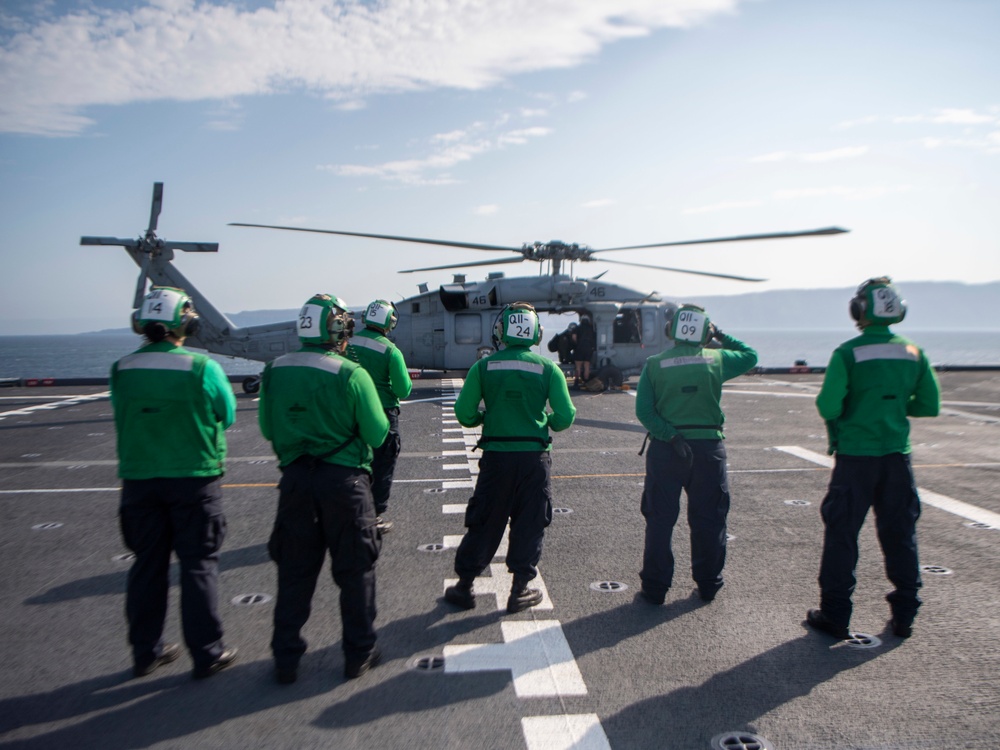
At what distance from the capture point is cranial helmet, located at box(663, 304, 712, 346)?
5.18m

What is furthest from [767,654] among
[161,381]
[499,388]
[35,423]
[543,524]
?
[35,423]

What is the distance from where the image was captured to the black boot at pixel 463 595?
16.3 ft

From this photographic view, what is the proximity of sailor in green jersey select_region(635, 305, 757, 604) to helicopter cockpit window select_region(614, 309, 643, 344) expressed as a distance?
15420mm

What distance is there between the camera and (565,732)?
3.40 meters

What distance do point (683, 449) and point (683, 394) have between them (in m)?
0.43

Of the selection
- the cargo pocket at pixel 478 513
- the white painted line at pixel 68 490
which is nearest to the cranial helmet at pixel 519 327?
the cargo pocket at pixel 478 513

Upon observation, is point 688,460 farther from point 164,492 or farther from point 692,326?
point 164,492

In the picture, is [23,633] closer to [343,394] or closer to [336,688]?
[336,688]

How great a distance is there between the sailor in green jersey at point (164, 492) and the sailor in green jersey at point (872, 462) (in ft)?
12.8

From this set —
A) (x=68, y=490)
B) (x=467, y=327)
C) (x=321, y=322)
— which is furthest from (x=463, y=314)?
(x=321, y=322)

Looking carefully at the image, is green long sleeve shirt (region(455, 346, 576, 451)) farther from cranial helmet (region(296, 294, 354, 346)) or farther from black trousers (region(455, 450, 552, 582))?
cranial helmet (region(296, 294, 354, 346))

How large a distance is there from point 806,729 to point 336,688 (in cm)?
248

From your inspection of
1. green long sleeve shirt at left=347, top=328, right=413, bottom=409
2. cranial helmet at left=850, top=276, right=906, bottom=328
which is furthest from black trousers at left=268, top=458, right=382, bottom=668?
cranial helmet at left=850, top=276, right=906, bottom=328

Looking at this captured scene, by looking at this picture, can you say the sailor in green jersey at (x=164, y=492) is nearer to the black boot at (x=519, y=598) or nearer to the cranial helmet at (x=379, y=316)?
the black boot at (x=519, y=598)
